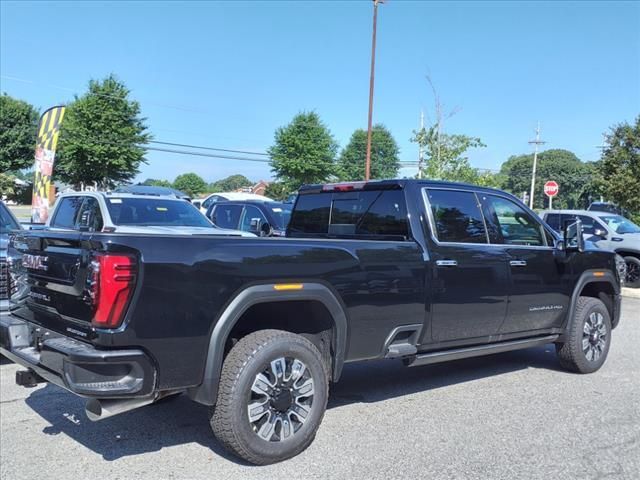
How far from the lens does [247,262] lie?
3621mm

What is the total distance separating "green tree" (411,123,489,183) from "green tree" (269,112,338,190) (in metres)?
25.9

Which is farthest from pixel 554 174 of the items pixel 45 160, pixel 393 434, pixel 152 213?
pixel 393 434

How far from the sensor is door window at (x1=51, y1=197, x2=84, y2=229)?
955cm

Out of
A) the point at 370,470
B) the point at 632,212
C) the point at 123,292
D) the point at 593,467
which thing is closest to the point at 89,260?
the point at 123,292

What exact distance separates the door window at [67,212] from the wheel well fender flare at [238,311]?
6.78m

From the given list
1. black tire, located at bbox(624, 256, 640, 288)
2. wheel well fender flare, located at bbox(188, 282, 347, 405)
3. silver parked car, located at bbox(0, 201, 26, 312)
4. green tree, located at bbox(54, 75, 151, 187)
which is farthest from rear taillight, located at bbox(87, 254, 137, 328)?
green tree, located at bbox(54, 75, 151, 187)

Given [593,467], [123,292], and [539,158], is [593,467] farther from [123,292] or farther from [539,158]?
[539,158]

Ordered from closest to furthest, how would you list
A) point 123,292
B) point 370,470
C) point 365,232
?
point 123,292
point 370,470
point 365,232

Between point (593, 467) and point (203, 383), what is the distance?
2641 mm

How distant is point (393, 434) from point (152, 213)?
6144mm

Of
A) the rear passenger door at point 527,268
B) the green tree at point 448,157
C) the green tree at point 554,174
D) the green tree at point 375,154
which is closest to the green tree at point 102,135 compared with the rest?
the green tree at point 448,157

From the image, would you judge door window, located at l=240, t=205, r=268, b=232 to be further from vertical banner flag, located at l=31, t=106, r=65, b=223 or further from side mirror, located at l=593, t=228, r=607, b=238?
side mirror, located at l=593, t=228, r=607, b=238

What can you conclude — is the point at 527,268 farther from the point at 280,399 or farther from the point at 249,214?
the point at 249,214

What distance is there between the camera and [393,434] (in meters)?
4.40
